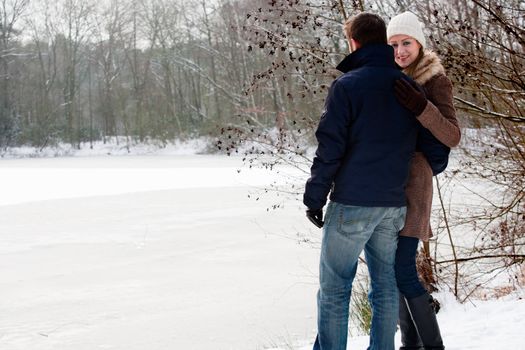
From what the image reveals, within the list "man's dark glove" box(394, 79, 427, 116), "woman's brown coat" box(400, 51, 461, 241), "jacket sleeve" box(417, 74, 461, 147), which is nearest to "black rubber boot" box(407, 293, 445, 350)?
"woman's brown coat" box(400, 51, 461, 241)

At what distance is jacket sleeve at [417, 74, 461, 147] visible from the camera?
2381 mm

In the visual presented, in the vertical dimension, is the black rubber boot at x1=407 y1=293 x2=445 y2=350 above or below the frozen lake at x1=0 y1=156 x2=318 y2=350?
above

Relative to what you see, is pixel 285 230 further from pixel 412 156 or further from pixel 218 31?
pixel 218 31

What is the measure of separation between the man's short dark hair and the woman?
192 millimetres

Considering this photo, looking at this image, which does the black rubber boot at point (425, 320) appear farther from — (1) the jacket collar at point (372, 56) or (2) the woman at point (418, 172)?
(1) the jacket collar at point (372, 56)

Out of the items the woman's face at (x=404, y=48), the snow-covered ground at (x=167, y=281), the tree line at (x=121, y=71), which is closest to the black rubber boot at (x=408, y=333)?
the snow-covered ground at (x=167, y=281)

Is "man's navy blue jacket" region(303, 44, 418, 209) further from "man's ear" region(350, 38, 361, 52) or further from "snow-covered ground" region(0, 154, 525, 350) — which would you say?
"snow-covered ground" region(0, 154, 525, 350)

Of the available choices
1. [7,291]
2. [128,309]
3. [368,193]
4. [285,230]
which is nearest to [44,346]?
Answer: [128,309]

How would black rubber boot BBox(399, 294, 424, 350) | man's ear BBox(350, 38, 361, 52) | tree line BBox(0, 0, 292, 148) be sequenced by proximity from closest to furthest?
man's ear BBox(350, 38, 361, 52) < black rubber boot BBox(399, 294, 424, 350) < tree line BBox(0, 0, 292, 148)

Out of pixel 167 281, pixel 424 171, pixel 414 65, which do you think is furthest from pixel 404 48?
pixel 167 281

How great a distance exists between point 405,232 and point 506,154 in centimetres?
294

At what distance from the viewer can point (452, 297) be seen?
4.97 meters

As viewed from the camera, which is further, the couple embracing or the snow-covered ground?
the snow-covered ground

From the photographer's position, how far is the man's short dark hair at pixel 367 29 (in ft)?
7.79
